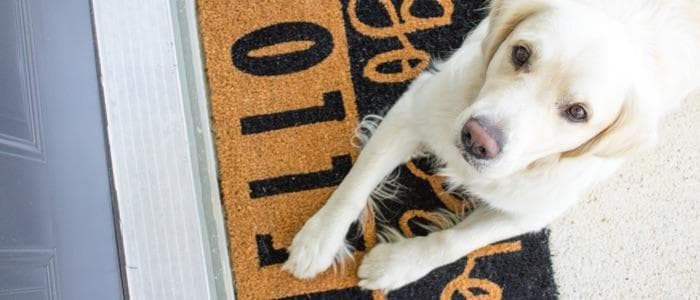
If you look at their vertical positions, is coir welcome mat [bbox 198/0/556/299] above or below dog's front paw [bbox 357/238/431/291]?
above

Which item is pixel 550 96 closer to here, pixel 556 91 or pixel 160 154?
pixel 556 91

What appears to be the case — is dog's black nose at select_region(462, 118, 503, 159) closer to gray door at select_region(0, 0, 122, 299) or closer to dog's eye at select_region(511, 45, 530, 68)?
dog's eye at select_region(511, 45, 530, 68)

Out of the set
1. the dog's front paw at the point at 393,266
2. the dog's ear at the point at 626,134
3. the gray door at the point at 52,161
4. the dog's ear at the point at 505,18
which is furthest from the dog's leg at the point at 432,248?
the gray door at the point at 52,161

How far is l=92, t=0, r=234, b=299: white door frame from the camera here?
2.03m

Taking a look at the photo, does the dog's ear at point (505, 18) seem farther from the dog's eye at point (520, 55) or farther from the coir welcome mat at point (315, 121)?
the coir welcome mat at point (315, 121)

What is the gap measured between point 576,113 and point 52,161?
1.22 m

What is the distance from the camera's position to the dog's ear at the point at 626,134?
4.89 feet

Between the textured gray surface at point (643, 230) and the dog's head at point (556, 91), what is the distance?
0.69 m

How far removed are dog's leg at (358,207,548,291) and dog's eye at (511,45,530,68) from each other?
577 millimetres

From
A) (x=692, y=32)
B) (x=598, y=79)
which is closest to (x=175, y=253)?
(x=598, y=79)

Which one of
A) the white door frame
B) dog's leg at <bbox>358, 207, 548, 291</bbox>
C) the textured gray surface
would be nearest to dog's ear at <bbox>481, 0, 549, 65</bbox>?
dog's leg at <bbox>358, 207, 548, 291</bbox>

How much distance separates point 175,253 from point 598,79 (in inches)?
50.4

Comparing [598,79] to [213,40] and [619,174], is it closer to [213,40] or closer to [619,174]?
[619,174]

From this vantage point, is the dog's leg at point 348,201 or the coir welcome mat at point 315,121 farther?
the coir welcome mat at point 315,121
